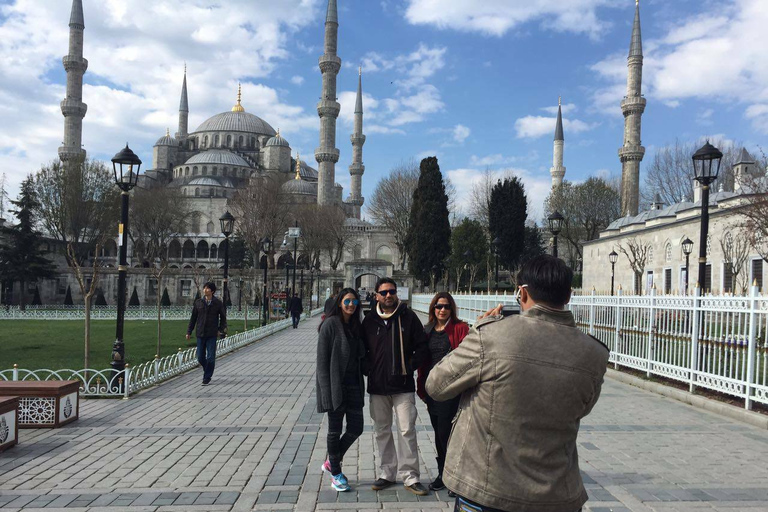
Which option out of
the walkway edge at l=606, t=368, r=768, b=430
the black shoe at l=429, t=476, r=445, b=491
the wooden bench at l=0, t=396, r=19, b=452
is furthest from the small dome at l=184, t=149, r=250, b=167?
the black shoe at l=429, t=476, r=445, b=491

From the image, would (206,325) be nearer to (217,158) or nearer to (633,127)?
(633,127)

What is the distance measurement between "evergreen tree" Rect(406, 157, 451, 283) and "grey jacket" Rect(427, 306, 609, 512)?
35913 mm

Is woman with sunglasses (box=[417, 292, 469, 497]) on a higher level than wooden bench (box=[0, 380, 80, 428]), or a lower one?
higher

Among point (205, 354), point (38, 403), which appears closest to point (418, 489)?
point (38, 403)

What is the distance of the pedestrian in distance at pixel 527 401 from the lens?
6.95 ft

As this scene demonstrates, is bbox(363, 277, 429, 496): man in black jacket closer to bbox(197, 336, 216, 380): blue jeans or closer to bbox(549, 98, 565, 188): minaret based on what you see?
bbox(197, 336, 216, 380): blue jeans

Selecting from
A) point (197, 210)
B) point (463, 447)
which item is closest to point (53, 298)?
point (197, 210)

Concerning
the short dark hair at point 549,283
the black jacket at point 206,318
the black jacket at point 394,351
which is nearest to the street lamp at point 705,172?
the black jacket at point 394,351

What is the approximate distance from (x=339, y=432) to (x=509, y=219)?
121 ft

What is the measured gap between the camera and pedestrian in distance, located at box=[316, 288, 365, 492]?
14.5ft

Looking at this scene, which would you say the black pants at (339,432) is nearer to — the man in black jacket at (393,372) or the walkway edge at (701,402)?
the man in black jacket at (393,372)

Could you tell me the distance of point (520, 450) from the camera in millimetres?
2129

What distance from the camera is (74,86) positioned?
51031 mm

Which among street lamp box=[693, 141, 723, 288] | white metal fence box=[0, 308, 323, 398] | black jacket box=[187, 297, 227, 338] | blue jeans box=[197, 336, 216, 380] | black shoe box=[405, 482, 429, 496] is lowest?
white metal fence box=[0, 308, 323, 398]
